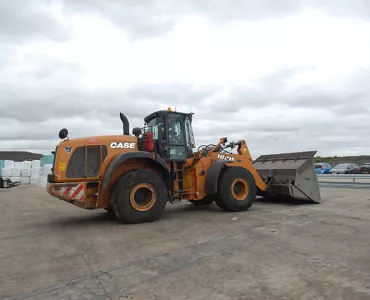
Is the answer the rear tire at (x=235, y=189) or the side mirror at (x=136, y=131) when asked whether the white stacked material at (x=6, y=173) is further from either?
the rear tire at (x=235, y=189)

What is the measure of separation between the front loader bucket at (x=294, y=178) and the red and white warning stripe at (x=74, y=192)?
228 inches

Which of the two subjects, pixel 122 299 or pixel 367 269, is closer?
pixel 122 299

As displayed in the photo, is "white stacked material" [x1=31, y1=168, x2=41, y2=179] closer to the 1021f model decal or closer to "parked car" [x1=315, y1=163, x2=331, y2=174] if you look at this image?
the 1021f model decal

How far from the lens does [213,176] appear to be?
8.29 meters

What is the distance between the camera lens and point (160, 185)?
23.9ft

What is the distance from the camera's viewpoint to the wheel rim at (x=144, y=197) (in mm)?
7020

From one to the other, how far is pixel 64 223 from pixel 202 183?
351cm

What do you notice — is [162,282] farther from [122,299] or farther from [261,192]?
[261,192]

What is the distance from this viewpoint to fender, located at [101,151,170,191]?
6.68 metres

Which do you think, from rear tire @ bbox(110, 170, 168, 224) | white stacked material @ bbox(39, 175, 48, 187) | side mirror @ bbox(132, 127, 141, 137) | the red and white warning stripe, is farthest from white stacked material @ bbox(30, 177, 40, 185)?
rear tire @ bbox(110, 170, 168, 224)

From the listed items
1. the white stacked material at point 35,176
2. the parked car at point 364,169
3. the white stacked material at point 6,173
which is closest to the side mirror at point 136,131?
the white stacked material at point 35,176

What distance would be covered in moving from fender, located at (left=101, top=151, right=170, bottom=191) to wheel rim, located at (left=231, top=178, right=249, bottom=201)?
2.05m

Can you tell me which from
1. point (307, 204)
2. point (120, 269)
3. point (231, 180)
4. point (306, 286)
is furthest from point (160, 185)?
point (307, 204)

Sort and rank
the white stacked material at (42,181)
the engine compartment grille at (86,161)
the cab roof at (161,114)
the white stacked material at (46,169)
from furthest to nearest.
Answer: the white stacked material at (42,181)
the white stacked material at (46,169)
the cab roof at (161,114)
the engine compartment grille at (86,161)
